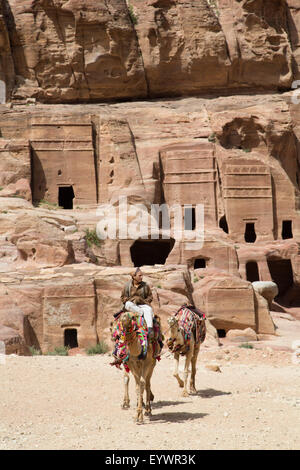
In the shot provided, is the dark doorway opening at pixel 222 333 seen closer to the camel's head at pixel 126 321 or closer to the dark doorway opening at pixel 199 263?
the dark doorway opening at pixel 199 263

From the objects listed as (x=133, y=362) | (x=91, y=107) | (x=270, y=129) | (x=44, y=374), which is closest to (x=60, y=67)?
(x=91, y=107)

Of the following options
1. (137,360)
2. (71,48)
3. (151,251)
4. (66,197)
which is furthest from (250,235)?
(137,360)

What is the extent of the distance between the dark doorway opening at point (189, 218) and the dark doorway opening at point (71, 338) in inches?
552

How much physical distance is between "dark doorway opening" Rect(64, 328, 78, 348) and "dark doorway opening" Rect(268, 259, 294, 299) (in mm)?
17373

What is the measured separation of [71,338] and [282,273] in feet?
59.9

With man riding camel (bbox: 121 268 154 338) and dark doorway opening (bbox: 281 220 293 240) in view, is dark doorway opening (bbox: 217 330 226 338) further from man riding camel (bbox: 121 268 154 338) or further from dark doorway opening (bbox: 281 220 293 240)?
man riding camel (bbox: 121 268 154 338)

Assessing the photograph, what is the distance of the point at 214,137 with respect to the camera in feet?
125

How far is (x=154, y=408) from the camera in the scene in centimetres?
1241

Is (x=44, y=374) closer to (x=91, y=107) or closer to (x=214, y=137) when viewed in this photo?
(x=214, y=137)

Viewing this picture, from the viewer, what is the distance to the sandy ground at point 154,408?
9.64 m

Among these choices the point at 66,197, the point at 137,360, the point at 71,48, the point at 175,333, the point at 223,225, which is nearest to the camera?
the point at 137,360

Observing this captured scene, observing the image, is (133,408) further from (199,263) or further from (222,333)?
(199,263)

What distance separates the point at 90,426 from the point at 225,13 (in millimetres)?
36212

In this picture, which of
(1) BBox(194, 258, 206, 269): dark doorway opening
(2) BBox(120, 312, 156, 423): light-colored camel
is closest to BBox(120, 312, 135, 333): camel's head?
(2) BBox(120, 312, 156, 423): light-colored camel
